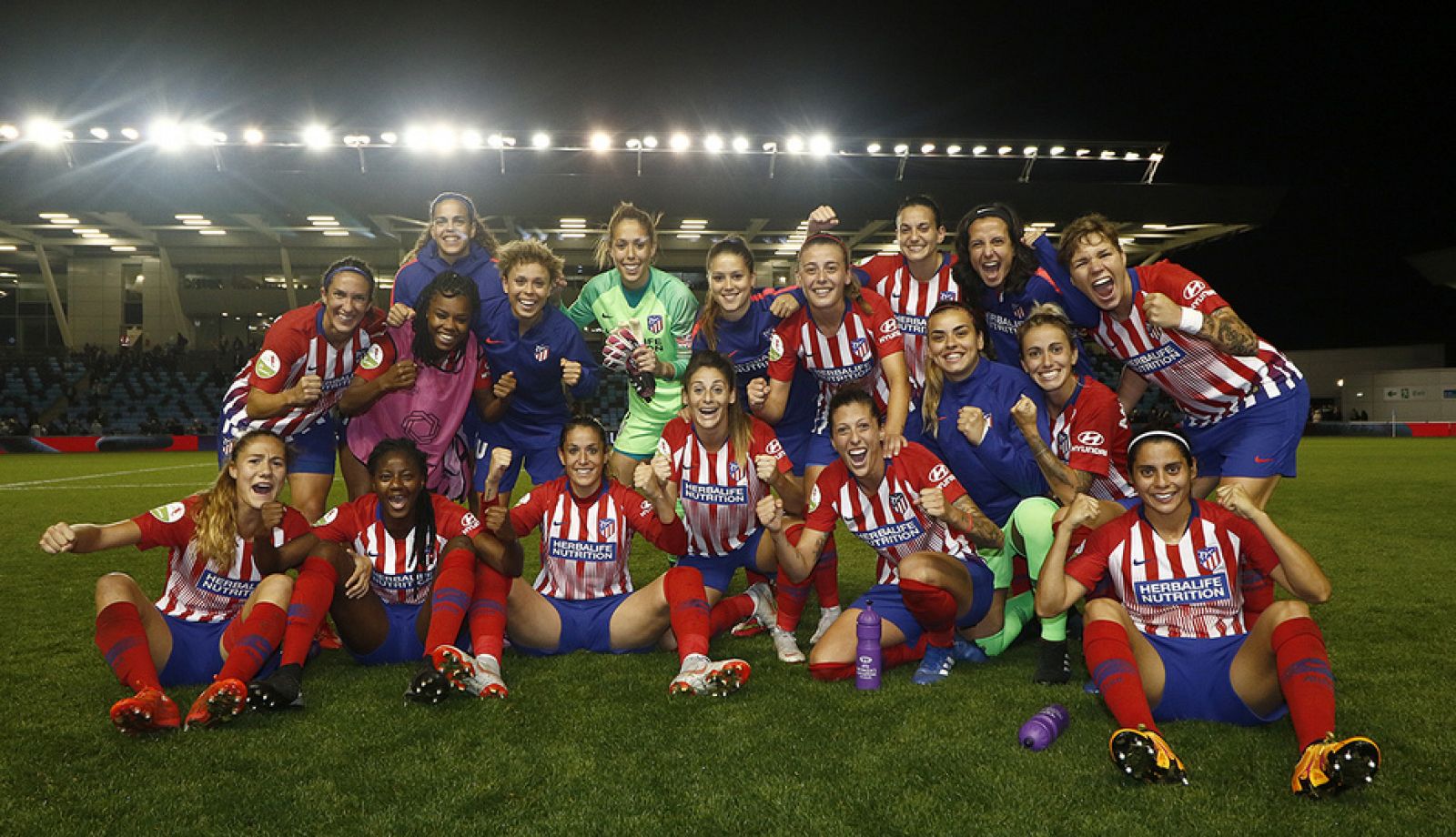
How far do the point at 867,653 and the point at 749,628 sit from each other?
1.15 metres

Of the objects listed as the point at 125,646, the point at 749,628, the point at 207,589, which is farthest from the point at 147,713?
the point at 749,628

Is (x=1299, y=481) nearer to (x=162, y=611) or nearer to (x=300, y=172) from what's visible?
(x=162, y=611)

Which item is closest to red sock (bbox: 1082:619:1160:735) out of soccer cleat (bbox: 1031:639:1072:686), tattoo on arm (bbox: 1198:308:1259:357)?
soccer cleat (bbox: 1031:639:1072:686)

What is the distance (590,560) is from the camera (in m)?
3.95

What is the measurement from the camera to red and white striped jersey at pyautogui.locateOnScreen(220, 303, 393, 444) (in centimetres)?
427

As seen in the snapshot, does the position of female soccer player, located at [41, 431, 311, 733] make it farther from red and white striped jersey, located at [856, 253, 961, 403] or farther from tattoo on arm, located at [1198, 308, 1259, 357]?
tattoo on arm, located at [1198, 308, 1259, 357]

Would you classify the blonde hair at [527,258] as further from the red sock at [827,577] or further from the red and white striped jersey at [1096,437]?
the red and white striped jersey at [1096,437]

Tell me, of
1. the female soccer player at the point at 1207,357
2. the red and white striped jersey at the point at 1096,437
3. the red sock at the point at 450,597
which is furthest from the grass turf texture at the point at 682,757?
the female soccer player at the point at 1207,357

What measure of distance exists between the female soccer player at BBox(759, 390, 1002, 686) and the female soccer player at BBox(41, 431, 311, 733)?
1883mm

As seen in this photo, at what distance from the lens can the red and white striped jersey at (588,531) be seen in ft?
12.9

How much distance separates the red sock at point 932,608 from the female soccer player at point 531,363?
2.10m

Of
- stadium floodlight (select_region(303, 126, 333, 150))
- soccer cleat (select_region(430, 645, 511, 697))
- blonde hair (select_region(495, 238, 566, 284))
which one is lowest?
soccer cleat (select_region(430, 645, 511, 697))

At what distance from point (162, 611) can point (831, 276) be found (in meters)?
3.13

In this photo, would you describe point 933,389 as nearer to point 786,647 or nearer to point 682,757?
point 786,647
